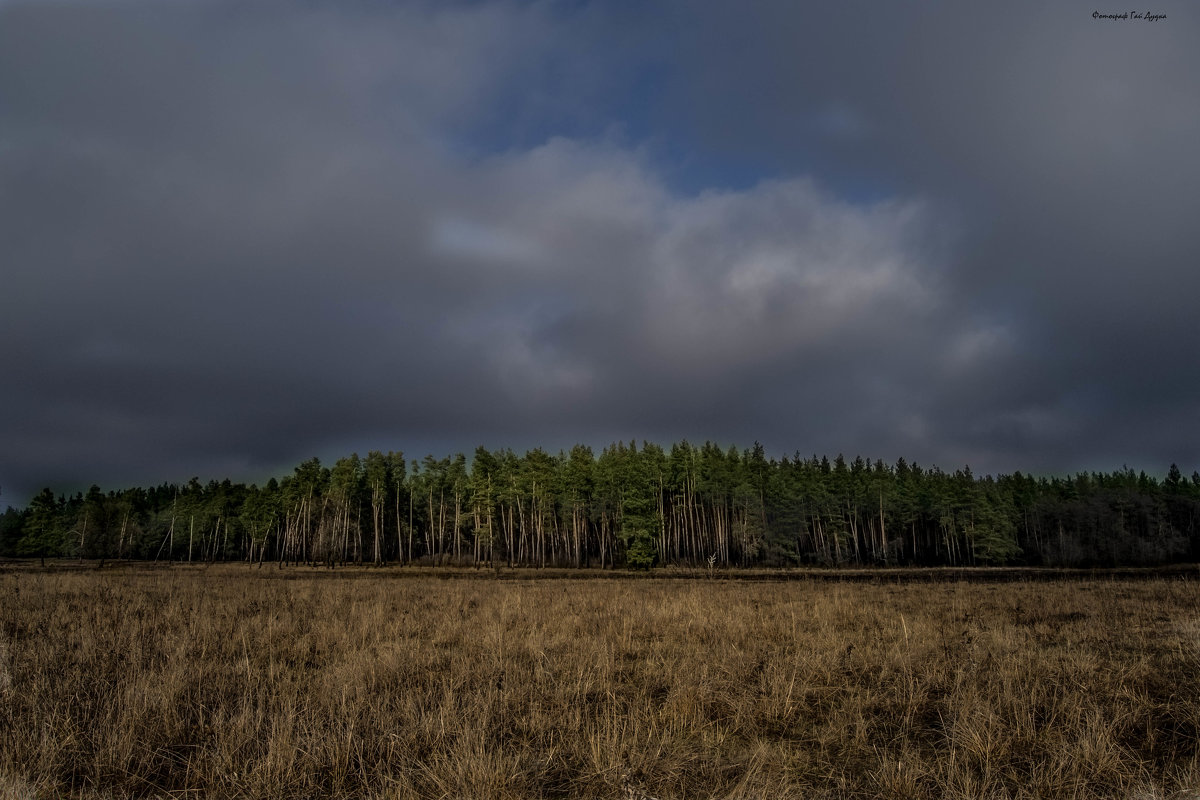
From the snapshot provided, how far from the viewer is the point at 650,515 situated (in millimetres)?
69375

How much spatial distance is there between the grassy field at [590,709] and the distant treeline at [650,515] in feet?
196

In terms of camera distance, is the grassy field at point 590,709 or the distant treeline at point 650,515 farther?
the distant treeline at point 650,515

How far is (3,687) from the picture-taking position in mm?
7070

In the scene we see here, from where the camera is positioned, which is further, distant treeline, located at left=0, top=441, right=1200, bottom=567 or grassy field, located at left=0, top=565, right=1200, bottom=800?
distant treeline, located at left=0, top=441, right=1200, bottom=567

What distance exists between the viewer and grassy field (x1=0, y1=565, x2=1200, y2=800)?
4805 mm

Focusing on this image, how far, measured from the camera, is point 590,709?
681cm

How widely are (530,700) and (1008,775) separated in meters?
4.66

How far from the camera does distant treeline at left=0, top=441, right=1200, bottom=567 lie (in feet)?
266

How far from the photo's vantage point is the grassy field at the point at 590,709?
4805 millimetres

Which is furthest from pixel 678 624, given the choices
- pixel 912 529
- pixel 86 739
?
pixel 912 529

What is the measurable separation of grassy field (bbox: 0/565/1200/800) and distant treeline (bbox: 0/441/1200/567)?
59.8 metres

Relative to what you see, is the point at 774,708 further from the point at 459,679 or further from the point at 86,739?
the point at 86,739

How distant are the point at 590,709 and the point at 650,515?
209 feet

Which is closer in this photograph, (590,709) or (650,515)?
(590,709)
